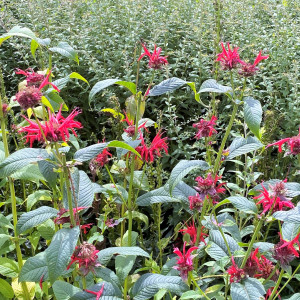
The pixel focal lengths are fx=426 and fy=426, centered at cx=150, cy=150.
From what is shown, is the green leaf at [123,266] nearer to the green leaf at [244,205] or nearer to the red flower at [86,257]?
the red flower at [86,257]

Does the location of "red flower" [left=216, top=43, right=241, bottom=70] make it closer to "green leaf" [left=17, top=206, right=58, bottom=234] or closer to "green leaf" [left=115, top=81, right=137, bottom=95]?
"green leaf" [left=115, top=81, right=137, bottom=95]

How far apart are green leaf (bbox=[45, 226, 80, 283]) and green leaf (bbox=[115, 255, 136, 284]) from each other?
0.30 metres

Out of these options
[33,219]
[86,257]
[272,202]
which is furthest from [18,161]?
[272,202]

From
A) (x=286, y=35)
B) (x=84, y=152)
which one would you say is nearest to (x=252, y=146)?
(x=84, y=152)

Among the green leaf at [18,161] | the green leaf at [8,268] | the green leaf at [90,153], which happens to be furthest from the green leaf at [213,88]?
the green leaf at [8,268]

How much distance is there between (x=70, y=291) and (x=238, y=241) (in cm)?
50

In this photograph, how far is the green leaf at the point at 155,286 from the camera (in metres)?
1.11

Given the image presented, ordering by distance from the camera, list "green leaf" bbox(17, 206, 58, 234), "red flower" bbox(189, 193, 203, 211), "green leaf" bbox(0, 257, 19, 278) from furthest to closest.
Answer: "green leaf" bbox(0, 257, 19, 278) < "red flower" bbox(189, 193, 203, 211) < "green leaf" bbox(17, 206, 58, 234)

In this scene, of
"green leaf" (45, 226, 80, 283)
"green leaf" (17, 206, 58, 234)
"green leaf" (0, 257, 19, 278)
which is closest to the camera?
"green leaf" (45, 226, 80, 283)

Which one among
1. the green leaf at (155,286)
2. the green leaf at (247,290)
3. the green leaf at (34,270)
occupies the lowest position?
the green leaf at (155,286)

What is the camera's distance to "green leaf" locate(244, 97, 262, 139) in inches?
37.3

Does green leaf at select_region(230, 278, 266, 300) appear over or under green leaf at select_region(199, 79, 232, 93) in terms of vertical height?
under

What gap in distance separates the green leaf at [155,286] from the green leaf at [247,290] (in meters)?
0.16

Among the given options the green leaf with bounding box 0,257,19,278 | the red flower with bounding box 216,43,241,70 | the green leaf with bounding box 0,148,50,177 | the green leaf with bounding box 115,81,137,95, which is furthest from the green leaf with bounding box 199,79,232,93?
the green leaf with bounding box 0,257,19,278
